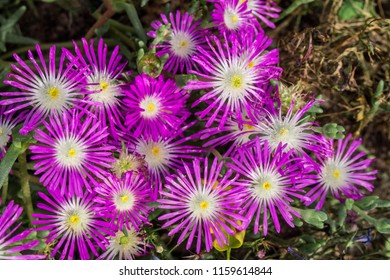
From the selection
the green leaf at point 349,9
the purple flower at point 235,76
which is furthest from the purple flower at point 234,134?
the green leaf at point 349,9

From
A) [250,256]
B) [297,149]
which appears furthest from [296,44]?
[250,256]

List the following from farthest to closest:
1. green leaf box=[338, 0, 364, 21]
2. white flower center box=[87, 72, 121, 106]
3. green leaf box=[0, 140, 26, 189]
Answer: green leaf box=[338, 0, 364, 21] < white flower center box=[87, 72, 121, 106] < green leaf box=[0, 140, 26, 189]

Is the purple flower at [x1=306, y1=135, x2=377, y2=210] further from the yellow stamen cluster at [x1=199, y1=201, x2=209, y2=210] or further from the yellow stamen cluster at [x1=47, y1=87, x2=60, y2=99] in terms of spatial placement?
the yellow stamen cluster at [x1=47, y1=87, x2=60, y2=99]

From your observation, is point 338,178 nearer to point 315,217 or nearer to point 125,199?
point 315,217

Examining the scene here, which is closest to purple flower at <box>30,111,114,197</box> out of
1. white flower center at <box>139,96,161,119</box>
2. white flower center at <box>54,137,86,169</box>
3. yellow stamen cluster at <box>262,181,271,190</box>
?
white flower center at <box>54,137,86,169</box>

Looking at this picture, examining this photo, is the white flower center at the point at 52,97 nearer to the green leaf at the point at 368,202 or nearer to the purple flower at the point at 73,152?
the purple flower at the point at 73,152
